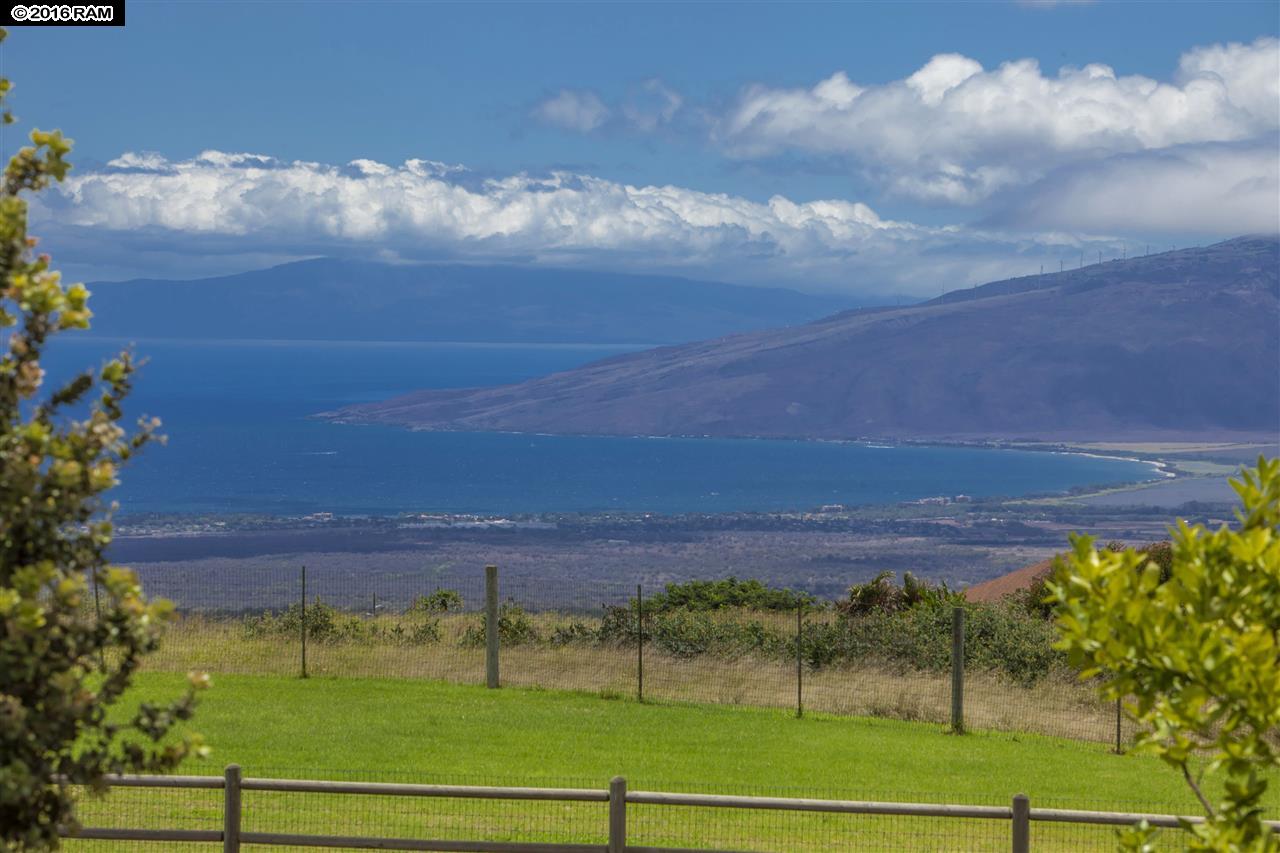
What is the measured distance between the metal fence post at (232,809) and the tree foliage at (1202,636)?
7.57 meters

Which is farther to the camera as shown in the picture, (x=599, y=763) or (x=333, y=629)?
(x=333, y=629)

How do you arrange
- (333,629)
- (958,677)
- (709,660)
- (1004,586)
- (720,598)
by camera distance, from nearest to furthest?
(958,677)
(709,660)
(333,629)
(720,598)
(1004,586)

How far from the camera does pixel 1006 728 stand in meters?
21.7

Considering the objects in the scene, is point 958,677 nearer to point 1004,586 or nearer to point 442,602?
point 442,602

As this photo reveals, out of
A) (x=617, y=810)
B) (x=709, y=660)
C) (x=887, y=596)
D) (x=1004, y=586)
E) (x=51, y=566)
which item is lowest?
(x=709, y=660)

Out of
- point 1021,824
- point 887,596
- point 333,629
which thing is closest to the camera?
point 1021,824

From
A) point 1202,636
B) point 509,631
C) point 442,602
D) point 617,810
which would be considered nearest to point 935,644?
point 509,631

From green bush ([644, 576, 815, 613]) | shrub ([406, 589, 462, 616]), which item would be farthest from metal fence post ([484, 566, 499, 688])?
green bush ([644, 576, 815, 613])

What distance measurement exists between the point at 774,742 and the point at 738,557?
357ft

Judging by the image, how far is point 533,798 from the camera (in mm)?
11461

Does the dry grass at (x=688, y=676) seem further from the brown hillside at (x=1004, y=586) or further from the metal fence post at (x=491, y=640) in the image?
the brown hillside at (x=1004, y=586)

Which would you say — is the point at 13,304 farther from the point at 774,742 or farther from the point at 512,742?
the point at 774,742

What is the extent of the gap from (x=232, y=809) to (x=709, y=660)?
1419 centimetres

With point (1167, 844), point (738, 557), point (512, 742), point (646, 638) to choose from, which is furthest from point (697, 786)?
Result: point (738, 557)
